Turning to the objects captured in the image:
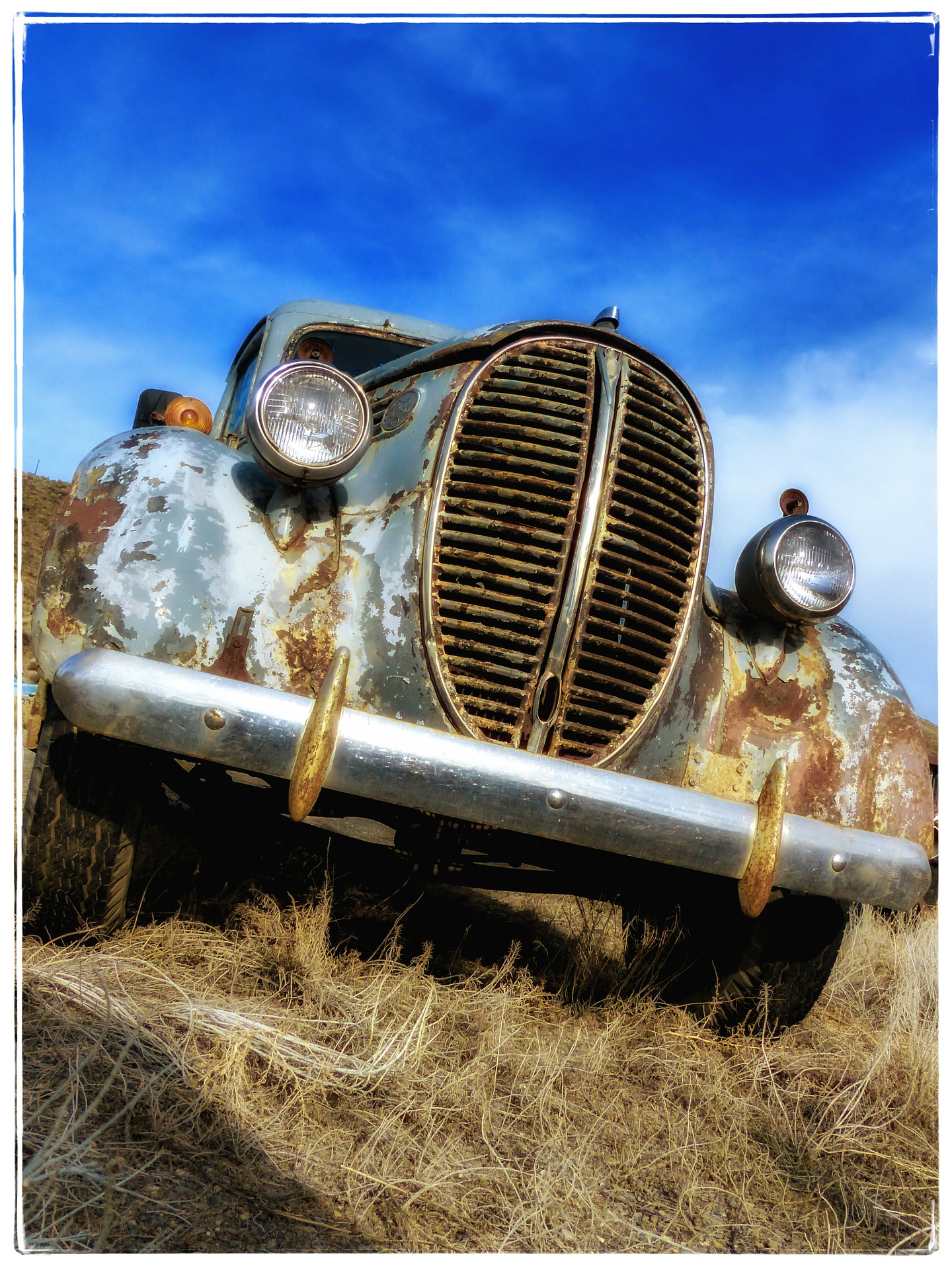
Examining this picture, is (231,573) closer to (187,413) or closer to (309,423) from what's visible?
(309,423)

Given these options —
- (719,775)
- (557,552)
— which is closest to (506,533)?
(557,552)

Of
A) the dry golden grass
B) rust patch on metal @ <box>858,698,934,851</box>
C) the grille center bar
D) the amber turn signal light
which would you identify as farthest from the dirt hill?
the amber turn signal light

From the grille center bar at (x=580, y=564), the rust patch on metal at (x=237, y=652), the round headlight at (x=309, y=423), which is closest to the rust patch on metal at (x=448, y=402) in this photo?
the round headlight at (x=309, y=423)

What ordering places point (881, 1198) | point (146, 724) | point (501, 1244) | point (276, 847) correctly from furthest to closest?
point (276, 847) < point (881, 1198) < point (146, 724) < point (501, 1244)

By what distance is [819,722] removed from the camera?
2672mm

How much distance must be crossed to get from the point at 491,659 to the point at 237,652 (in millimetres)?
643

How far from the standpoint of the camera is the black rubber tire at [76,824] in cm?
223

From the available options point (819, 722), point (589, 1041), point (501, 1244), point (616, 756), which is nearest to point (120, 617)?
point (616, 756)

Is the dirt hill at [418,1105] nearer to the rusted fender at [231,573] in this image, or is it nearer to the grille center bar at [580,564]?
the rusted fender at [231,573]

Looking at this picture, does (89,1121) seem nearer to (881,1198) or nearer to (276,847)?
(881,1198)

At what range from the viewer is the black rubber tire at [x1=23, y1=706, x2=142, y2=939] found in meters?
2.23

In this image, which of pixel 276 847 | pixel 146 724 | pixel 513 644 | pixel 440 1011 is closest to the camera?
pixel 146 724

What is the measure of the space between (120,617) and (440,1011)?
1.38 meters

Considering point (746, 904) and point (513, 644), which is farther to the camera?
point (513, 644)
